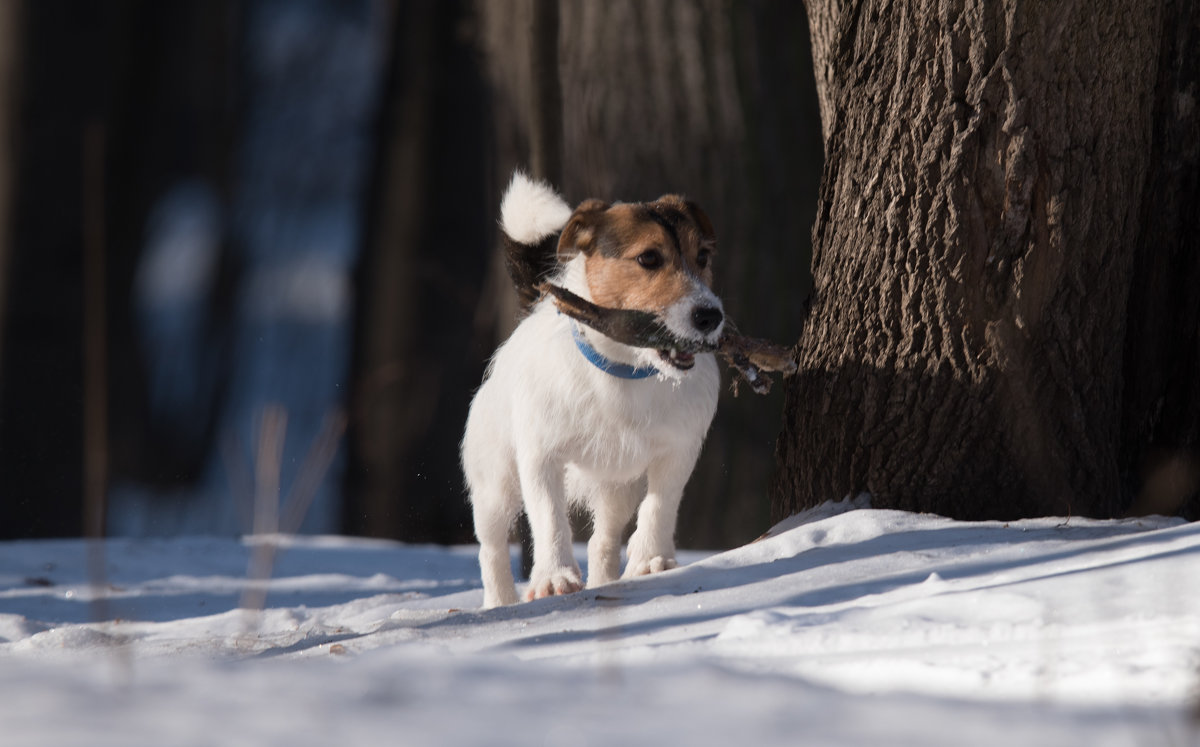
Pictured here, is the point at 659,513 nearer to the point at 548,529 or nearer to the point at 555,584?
the point at 548,529

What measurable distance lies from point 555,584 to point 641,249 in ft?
4.11

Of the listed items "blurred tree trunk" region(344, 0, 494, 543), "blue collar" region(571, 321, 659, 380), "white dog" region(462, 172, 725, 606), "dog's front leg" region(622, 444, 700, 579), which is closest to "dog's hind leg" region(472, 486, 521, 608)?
"white dog" region(462, 172, 725, 606)

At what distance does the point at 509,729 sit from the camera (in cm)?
144

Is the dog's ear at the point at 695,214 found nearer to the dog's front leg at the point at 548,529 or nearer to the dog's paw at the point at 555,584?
the dog's front leg at the point at 548,529

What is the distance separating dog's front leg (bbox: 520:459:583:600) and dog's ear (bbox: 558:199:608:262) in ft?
2.76

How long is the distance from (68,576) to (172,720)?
564cm

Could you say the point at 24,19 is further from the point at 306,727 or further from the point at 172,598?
the point at 306,727

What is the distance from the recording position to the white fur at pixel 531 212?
4.87 metres

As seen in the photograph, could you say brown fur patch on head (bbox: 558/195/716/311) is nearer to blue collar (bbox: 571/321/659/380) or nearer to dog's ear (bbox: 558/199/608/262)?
dog's ear (bbox: 558/199/608/262)

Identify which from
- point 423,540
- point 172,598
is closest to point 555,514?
point 172,598

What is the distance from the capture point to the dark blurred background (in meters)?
7.82

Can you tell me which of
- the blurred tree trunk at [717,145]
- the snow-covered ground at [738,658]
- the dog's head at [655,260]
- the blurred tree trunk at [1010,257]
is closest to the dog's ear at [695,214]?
the dog's head at [655,260]

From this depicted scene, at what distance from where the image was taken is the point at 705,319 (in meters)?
4.13

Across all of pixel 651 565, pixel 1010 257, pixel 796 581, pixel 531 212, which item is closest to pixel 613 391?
pixel 651 565
